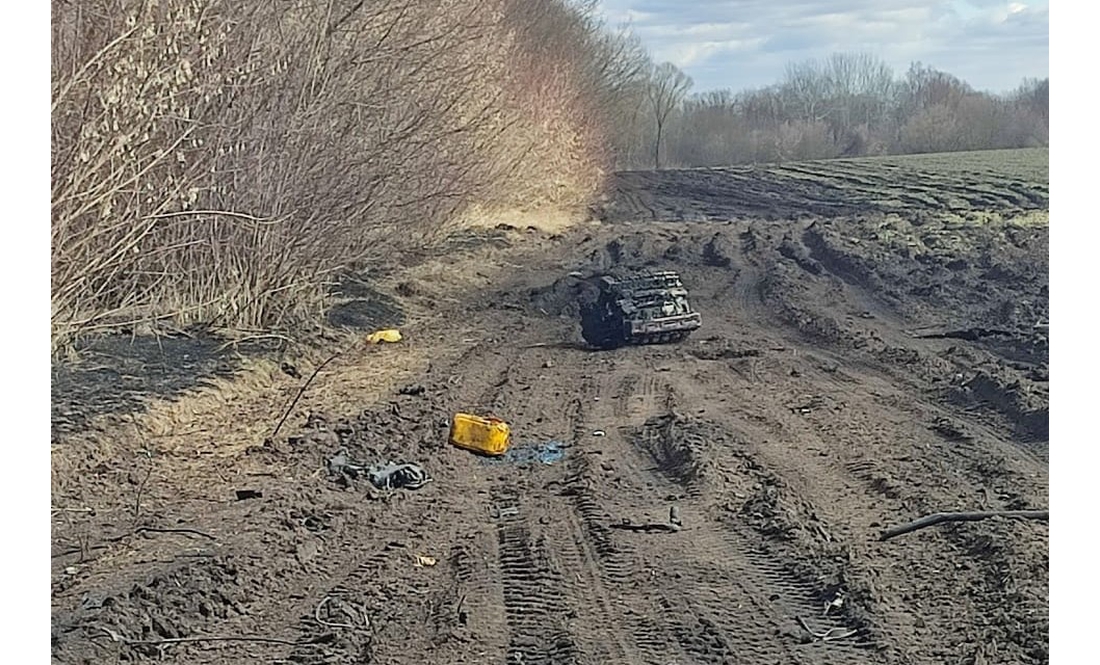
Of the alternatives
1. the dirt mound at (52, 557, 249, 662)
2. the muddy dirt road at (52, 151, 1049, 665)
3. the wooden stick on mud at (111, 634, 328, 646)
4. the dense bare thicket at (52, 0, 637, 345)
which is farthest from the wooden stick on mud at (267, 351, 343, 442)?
the wooden stick on mud at (111, 634, 328, 646)

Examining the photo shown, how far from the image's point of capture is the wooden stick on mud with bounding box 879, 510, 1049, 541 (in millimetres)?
3992

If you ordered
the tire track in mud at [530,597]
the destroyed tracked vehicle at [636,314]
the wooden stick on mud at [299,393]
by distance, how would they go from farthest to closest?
the destroyed tracked vehicle at [636,314] → the wooden stick on mud at [299,393] → the tire track in mud at [530,597]

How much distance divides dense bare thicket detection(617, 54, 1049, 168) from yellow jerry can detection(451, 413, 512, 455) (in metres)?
1.39

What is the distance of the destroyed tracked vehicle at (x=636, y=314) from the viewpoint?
655 centimetres

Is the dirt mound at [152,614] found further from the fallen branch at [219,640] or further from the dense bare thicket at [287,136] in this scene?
the dense bare thicket at [287,136]

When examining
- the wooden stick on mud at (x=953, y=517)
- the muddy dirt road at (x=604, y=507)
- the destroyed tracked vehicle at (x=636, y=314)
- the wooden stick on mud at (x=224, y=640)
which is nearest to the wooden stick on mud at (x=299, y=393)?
the muddy dirt road at (x=604, y=507)

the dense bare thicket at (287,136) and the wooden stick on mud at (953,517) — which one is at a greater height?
the dense bare thicket at (287,136)

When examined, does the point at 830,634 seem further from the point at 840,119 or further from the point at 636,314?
the point at 636,314

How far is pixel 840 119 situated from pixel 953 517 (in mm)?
1773

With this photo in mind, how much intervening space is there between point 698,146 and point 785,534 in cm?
213

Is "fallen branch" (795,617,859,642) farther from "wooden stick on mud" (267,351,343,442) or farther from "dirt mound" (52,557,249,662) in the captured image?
"wooden stick on mud" (267,351,343,442)

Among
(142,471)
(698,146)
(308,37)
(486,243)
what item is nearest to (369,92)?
(308,37)

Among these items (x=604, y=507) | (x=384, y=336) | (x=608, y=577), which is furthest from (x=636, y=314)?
(x=608, y=577)

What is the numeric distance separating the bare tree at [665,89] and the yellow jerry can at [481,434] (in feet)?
4.52
